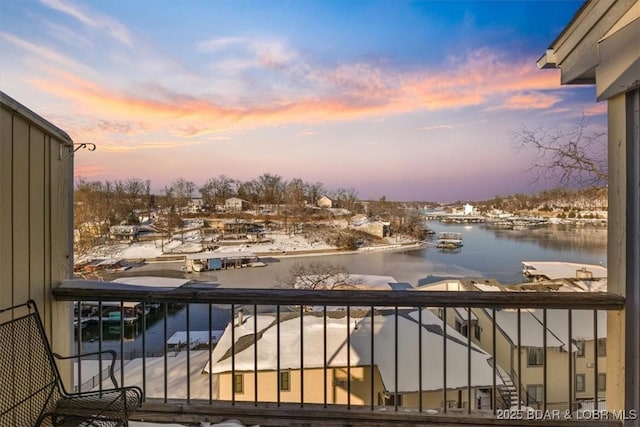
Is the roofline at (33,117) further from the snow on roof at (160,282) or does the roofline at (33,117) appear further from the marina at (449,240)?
the marina at (449,240)

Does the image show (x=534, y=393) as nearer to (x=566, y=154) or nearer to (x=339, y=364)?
(x=339, y=364)

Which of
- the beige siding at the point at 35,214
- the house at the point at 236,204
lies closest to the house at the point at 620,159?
the beige siding at the point at 35,214

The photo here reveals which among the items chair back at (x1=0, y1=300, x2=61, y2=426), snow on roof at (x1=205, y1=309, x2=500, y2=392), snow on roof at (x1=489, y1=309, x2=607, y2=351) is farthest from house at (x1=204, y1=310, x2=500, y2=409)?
chair back at (x1=0, y1=300, x2=61, y2=426)

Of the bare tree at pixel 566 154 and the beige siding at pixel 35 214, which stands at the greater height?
the bare tree at pixel 566 154

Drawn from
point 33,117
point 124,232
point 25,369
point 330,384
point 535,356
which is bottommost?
point 330,384

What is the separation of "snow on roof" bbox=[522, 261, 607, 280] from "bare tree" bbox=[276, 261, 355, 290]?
1.58m

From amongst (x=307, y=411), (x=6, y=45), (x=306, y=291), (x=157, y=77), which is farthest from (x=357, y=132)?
(x=6, y=45)

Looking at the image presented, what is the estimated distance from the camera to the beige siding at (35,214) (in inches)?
58.9

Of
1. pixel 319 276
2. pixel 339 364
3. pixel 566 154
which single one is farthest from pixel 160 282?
pixel 566 154

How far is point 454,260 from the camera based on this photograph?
10.6ft

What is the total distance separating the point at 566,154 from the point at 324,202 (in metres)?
2.26

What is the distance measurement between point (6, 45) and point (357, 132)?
10.5 feet

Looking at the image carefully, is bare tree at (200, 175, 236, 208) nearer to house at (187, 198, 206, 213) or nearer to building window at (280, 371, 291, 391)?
house at (187, 198, 206, 213)

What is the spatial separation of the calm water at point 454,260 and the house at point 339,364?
36 cm
